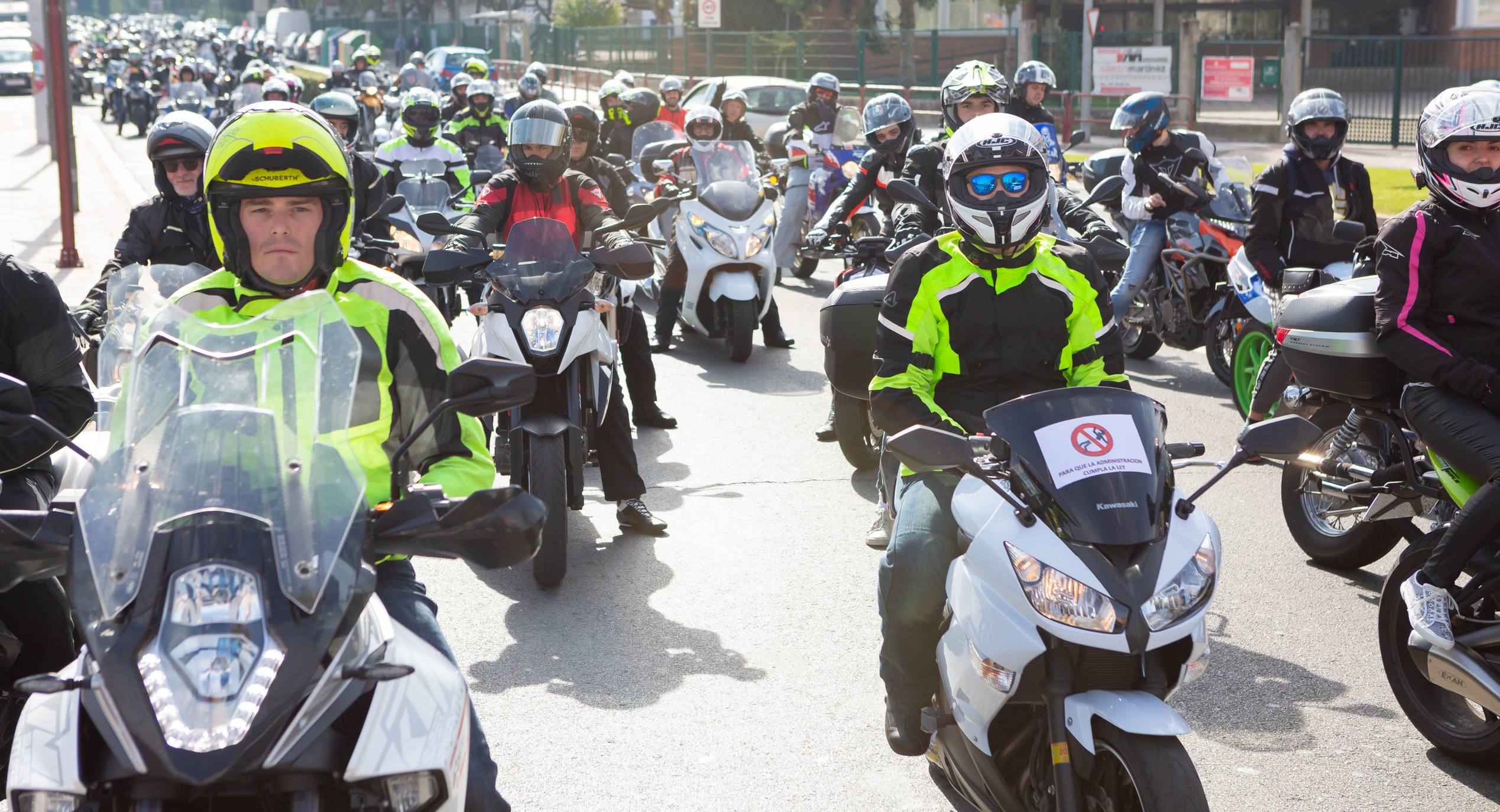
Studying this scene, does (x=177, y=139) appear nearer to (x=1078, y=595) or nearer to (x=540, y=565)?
(x=540, y=565)

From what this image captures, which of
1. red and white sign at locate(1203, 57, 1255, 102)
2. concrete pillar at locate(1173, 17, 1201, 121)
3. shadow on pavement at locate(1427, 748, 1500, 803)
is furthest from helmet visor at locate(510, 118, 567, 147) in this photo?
concrete pillar at locate(1173, 17, 1201, 121)

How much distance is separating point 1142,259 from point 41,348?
840 centimetres

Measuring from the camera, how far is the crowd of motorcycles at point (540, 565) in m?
2.48

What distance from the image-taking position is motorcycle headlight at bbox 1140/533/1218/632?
347cm

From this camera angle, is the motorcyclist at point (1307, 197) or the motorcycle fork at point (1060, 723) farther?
the motorcyclist at point (1307, 197)

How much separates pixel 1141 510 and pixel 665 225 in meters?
11.7

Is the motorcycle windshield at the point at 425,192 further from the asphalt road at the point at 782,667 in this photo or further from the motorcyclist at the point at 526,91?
the motorcyclist at the point at 526,91

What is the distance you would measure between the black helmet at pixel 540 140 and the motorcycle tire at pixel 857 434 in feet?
6.06

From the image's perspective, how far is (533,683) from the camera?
5.62m

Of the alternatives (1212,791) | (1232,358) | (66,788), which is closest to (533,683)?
(1212,791)

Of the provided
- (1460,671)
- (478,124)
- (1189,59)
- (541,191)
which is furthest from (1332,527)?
(1189,59)

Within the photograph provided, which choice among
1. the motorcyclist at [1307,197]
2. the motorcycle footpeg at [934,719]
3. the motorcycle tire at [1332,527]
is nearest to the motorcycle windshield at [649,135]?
the motorcyclist at [1307,197]

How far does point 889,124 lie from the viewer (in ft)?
31.8

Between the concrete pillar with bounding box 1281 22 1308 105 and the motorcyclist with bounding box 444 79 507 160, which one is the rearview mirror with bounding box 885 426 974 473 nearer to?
the motorcyclist with bounding box 444 79 507 160
